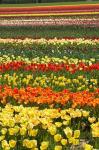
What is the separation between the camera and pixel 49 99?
715cm

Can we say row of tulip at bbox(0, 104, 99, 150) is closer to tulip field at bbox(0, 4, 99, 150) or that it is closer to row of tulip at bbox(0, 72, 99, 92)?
tulip field at bbox(0, 4, 99, 150)

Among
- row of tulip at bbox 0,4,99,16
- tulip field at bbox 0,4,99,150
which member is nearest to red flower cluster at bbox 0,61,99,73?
tulip field at bbox 0,4,99,150

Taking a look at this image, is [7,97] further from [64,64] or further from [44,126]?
[64,64]

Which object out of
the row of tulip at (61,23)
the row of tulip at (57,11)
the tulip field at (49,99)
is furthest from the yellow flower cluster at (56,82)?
the row of tulip at (57,11)

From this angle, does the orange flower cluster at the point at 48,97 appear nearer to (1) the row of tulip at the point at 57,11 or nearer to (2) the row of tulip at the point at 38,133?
(2) the row of tulip at the point at 38,133

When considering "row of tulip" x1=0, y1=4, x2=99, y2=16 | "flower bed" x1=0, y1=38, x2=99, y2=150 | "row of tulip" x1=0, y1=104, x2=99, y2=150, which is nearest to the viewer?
"row of tulip" x1=0, y1=104, x2=99, y2=150

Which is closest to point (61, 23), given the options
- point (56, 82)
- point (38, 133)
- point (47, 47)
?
point (47, 47)

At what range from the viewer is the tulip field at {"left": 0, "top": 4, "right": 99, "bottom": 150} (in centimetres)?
534

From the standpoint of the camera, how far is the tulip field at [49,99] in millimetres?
5340

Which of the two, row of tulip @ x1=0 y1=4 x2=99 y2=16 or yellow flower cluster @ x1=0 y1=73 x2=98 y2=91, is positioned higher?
yellow flower cluster @ x1=0 y1=73 x2=98 y2=91

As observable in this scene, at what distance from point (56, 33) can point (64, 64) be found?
11.1 meters

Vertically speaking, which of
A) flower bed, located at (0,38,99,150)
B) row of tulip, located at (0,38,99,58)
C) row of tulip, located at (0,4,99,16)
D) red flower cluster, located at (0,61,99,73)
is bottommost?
row of tulip, located at (0,4,99,16)

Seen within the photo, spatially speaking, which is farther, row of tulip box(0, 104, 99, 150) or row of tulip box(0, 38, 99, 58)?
row of tulip box(0, 38, 99, 58)

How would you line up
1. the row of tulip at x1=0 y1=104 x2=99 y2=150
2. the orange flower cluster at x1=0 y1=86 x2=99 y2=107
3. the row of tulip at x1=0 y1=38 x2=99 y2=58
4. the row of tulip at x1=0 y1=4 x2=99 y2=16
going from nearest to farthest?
the row of tulip at x1=0 y1=104 x2=99 y2=150 < the orange flower cluster at x1=0 y1=86 x2=99 y2=107 < the row of tulip at x1=0 y1=38 x2=99 y2=58 < the row of tulip at x1=0 y1=4 x2=99 y2=16
